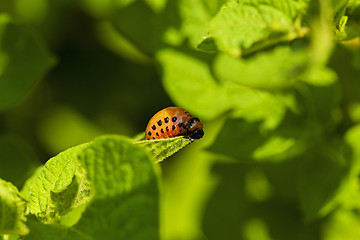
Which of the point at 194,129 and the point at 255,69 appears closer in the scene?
the point at 194,129

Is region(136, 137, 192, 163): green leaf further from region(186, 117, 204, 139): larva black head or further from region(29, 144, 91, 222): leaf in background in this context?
region(186, 117, 204, 139): larva black head

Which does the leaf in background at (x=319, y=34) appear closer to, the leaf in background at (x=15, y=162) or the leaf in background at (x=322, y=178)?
the leaf in background at (x=322, y=178)

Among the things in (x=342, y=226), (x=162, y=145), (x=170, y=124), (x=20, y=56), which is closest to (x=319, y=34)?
(x=162, y=145)

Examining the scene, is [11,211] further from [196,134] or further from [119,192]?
[196,134]

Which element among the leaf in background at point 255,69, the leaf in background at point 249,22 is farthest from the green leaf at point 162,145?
the leaf in background at point 255,69

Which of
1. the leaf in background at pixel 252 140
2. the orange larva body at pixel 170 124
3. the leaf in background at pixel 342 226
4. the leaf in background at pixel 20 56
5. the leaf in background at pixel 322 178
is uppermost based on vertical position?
the leaf in background at pixel 20 56
